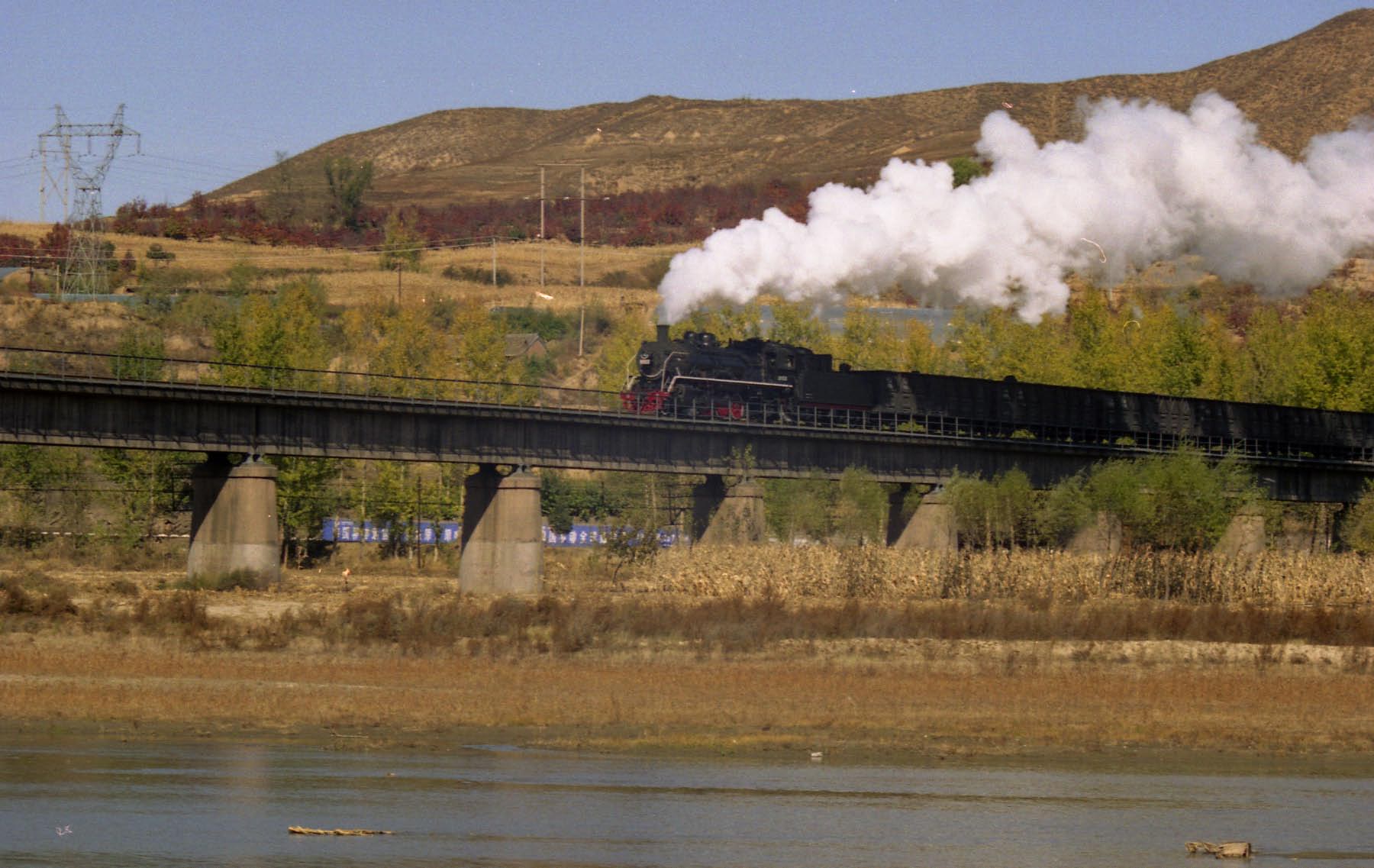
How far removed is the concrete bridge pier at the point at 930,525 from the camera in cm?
9338

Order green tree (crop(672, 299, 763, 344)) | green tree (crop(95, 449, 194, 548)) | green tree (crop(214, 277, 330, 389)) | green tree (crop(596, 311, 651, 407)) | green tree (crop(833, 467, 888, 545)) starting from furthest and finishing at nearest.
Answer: green tree (crop(596, 311, 651, 407)) < green tree (crop(95, 449, 194, 548)) < green tree (crop(672, 299, 763, 344)) < green tree (crop(214, 277, 330, 389)) < green tree (crop(833, 467, 888, 545))

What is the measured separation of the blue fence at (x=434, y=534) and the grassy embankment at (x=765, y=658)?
29.6 metres

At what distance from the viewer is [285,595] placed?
63.9 m

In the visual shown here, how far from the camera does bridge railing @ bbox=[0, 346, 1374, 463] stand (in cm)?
8338

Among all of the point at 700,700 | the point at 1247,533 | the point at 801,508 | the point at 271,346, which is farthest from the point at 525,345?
the point at 700,700

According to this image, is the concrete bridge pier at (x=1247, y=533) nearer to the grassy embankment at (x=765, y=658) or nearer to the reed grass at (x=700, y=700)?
the grassy embankment at (x=765, y=658)

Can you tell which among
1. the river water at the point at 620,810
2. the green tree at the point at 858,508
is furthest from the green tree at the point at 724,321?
the river water at the point at 620,810

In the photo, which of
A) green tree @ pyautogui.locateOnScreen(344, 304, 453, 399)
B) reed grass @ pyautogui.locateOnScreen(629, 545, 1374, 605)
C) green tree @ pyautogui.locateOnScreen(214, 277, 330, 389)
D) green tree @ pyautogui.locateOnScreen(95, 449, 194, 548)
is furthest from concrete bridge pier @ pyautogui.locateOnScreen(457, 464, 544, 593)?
green tree @ pyautogui.locateOnScreen(95, 449, 194, 548)

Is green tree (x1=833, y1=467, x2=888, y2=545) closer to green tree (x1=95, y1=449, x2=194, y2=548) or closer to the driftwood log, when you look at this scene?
green tree (x1=95, y1=449, x2=194, y2=548)

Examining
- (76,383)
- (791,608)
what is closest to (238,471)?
(76,383)

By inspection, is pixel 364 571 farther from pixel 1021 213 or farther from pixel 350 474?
pixel 1021 213

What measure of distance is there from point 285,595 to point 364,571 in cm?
2262

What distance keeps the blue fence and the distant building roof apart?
4140 cm

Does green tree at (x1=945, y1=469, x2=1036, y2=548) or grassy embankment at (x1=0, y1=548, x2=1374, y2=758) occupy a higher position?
green tree at (x1=945, y1=469, x2=1036, y2=548)
